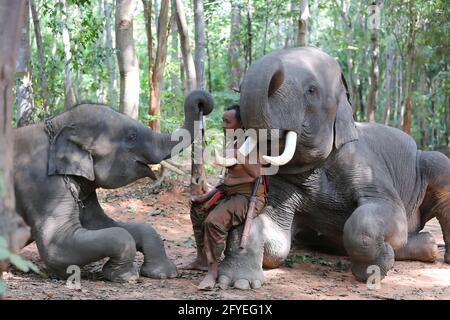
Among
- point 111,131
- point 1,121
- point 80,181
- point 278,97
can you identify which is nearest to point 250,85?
point 278,97

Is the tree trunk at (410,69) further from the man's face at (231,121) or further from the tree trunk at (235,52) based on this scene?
the man's face at (231,121)

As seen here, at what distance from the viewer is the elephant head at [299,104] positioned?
6.60 metres

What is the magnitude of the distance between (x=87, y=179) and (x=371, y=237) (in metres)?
2.80

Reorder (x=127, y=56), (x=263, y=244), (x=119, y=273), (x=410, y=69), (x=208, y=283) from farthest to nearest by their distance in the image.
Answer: (x=410, y=69)
(x=127, y=56)
(x=263, y=244)
(x=119, y=273)
(x=208, y=283)

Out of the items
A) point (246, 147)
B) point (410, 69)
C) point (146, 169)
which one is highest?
point (410, 69)

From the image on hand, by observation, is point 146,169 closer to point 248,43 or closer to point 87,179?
point 87,179

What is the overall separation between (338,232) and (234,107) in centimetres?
188

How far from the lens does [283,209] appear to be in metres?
7.62

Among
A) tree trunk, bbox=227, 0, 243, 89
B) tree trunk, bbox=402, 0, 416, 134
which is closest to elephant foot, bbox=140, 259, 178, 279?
tree trunk, bbox=227, 0, 243, 89

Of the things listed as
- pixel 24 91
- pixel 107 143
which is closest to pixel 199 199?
pixel 107 143

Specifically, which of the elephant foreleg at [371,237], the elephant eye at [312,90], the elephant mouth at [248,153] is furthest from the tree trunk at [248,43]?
the elephant mouth at [248,153]

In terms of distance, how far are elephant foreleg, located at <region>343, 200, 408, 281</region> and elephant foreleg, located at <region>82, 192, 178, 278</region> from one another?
1.74m

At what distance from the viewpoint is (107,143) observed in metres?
7.10

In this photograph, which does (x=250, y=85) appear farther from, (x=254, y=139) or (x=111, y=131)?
(x=111, y=131)
